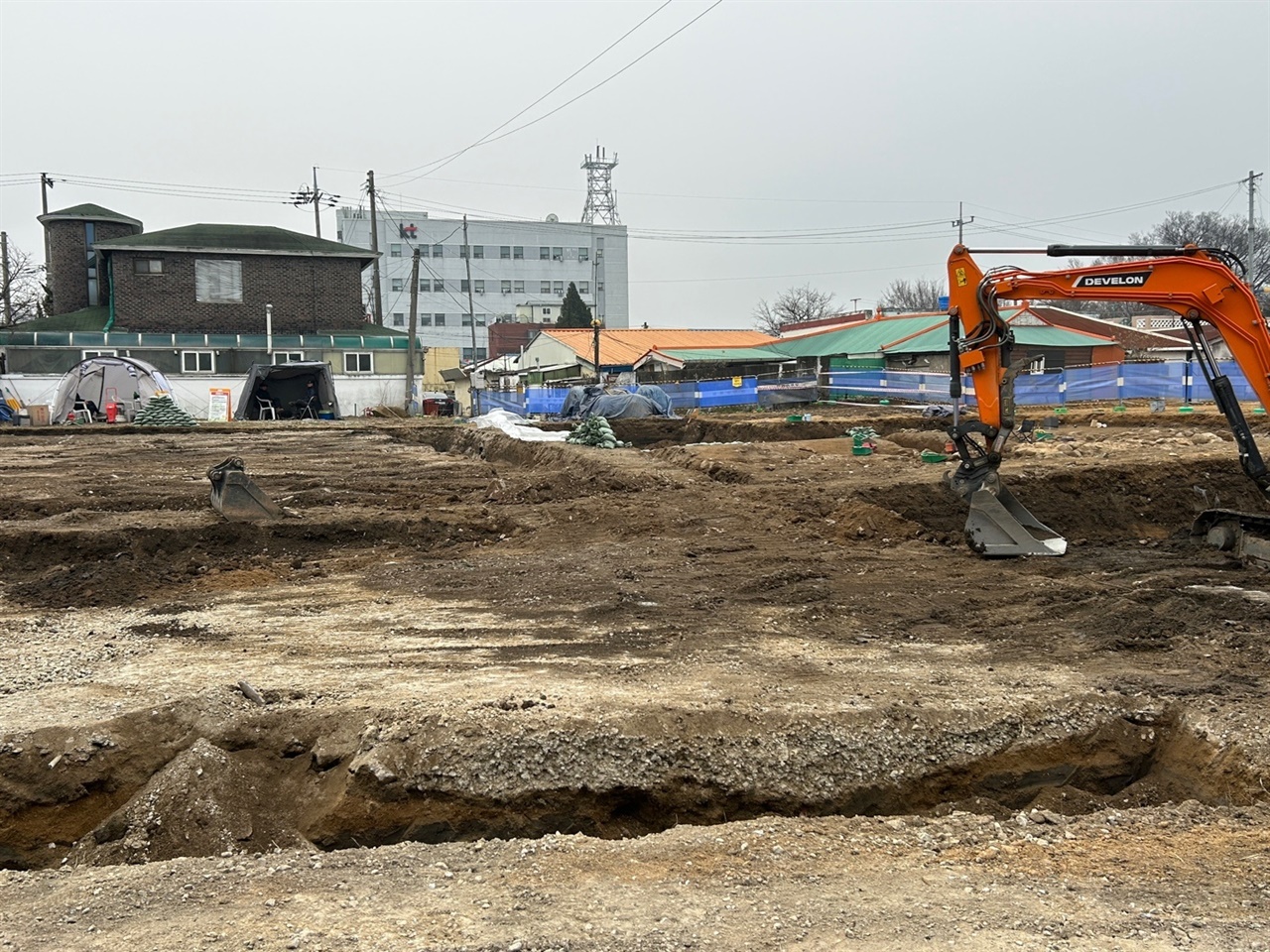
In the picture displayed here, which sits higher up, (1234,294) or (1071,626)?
(1234,294)

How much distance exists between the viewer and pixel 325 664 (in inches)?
267

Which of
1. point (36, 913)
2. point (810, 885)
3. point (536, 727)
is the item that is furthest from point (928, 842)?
point (36, 913)

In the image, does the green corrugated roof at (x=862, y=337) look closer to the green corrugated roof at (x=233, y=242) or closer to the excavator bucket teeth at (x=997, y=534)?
the green corrugated roof at (x=233, y=242)

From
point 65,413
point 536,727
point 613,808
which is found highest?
point 65,413

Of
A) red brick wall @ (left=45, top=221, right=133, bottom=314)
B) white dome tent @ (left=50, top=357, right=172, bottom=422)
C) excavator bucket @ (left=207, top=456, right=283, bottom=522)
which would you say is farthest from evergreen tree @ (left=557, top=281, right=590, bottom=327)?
excavator bucket @ (left=207, top=456, right=283, bottom=522)

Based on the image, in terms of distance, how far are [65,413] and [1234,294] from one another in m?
31.1

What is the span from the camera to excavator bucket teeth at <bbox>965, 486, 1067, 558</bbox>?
10.1 meters

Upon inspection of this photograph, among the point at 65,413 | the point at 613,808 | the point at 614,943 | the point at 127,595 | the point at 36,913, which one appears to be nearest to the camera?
the point at 614,943

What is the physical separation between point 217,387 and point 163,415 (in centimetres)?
639

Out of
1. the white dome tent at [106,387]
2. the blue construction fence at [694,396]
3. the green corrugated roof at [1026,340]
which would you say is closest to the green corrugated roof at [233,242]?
the white dome tent at [106,387]

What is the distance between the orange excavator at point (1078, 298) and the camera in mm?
9078

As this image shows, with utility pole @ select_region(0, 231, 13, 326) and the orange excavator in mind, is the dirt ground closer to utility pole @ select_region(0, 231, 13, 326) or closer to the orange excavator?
the orange excavator

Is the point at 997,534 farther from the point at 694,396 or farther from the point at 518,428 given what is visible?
the point at 694,396

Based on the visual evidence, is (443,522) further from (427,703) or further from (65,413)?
(65,413)
